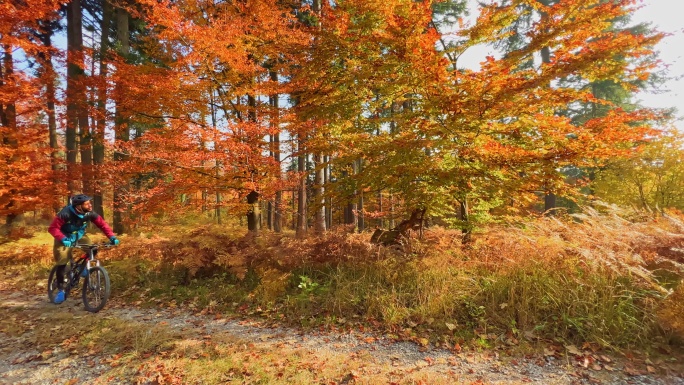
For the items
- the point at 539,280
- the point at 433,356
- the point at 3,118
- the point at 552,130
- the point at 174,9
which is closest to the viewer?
the point at 433,356

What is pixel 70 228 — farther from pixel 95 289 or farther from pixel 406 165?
pixel 406 165

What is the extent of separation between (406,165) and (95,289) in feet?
19.5

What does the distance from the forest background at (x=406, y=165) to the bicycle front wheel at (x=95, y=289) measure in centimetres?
114

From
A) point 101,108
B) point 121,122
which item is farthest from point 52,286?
point 121,122

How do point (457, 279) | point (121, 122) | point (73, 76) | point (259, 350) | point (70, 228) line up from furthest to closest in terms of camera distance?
1. point (73, 76)
2. point (121, 122)
3. point (70, 228)
4. point (457, 279)
5. point (259, 350)

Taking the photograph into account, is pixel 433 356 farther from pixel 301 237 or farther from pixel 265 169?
pixel 265 169

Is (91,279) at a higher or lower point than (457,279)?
higher

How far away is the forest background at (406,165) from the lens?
14.3 feet

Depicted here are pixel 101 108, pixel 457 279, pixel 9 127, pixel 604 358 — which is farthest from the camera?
pixel 101 108

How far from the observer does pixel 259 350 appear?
379 cm

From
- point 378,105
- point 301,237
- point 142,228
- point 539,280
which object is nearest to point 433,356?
point 539,280

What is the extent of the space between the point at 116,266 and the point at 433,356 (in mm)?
7007

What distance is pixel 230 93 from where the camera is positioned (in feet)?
25.5

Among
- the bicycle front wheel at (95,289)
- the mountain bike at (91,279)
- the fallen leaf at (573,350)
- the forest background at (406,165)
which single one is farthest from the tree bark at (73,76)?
the fallen leaf at (573,350)
